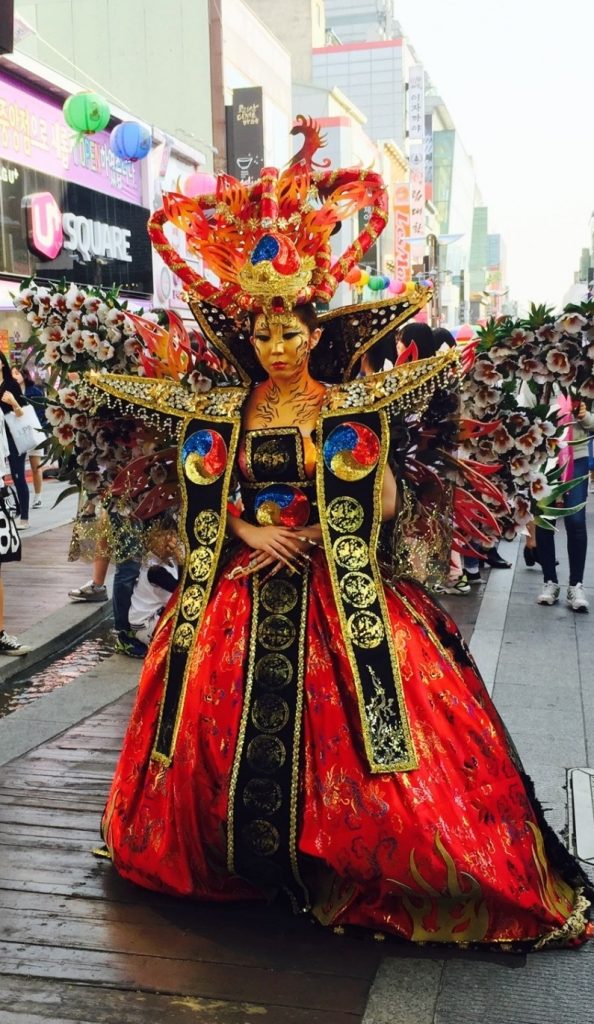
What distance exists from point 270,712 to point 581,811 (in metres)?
1.44

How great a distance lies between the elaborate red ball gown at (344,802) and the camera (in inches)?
115

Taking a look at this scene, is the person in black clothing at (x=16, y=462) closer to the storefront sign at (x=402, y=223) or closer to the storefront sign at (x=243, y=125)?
the storefront sign at (x=243, y=125)

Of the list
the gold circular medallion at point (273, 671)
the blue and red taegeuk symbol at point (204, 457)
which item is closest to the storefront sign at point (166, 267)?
the blue and red taegeuk symbol at point (204, 457)

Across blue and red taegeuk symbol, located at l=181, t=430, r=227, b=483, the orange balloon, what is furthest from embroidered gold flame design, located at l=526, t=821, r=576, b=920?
the orange balloon

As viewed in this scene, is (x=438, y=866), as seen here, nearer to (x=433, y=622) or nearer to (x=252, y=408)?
(x=433, y=622)

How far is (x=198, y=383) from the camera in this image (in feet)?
12.2

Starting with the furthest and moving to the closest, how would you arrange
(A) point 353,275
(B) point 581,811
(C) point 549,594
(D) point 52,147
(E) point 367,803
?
1. (D) point 52,147
2. (C) point 549,594
3. (B) point 581,811
4. (A) point 353,275
5. (E) point 367,803

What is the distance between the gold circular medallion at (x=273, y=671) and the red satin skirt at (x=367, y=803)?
53 mm

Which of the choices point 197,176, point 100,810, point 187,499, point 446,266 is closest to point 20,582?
point 100,810

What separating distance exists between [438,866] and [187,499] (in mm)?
1331

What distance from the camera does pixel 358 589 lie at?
3.15 metres

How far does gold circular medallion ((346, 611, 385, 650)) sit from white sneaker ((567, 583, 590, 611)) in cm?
436

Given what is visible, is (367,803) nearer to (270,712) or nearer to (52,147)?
(270,712)

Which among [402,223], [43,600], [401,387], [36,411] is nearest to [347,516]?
[401,387]
